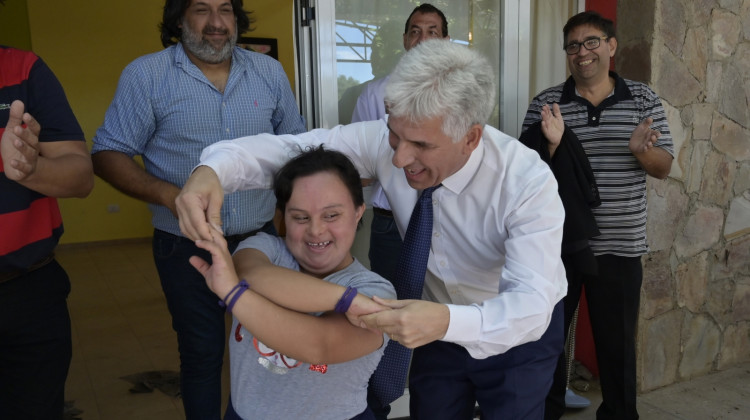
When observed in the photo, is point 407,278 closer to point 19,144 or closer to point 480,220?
point 480,220

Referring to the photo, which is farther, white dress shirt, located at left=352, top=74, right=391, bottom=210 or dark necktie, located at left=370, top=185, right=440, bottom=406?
white dress shirt, located at left=352, top=74, right=391, bottom=210

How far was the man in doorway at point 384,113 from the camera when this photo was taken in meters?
2.88

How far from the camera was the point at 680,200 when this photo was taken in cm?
332

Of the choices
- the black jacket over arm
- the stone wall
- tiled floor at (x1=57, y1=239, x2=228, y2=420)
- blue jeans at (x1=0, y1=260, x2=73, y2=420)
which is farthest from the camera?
tiled floor at (x1=57, y1=239, x2=228, y2=420)

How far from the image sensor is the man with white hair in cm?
139

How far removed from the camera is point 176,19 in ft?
7.50

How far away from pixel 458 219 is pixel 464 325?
1.43 feet

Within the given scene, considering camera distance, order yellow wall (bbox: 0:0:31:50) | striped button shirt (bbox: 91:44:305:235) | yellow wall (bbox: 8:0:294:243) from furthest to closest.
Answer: yellow wall (bbox: 8:0:294:243) → yellow wall (bbox: 0:0:31:50) → striped button shirt (bbox: 91:44:305:235)

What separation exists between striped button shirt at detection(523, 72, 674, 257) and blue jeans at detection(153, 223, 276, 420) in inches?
66.7

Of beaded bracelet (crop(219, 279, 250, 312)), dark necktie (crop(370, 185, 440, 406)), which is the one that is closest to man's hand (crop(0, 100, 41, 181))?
beaded bracelet (crop(219, 279, 250, 312))

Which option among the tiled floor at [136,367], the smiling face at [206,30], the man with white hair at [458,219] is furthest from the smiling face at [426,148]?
the tiled floor at [136,367]

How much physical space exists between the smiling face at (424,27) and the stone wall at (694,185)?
1.04m

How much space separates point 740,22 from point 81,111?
283 inches

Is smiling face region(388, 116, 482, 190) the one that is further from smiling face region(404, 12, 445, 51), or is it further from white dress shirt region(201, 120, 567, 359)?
smiling face region(404, 12, 445, 51)
